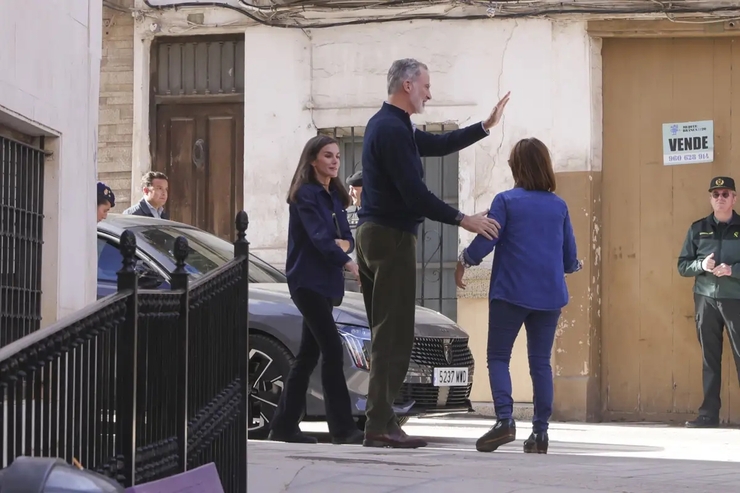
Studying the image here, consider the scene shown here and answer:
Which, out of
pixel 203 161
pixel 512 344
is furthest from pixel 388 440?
pixel 203 161

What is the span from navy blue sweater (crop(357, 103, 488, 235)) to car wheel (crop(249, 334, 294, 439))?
201cm

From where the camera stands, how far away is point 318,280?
8.85 m

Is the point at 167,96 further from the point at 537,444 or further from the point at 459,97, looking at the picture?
the point at 537,444

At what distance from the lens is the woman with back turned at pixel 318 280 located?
28.9ft

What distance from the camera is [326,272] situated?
8906mm

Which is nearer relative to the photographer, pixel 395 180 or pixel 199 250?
pixel 395 180

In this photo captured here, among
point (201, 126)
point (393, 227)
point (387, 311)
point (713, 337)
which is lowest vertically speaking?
point (713, 337)

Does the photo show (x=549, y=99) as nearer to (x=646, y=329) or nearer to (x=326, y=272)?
(x=646, y=329)

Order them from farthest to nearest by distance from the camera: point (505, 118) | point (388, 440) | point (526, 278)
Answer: point (505, 118), point (526, 278), point (388, 440)

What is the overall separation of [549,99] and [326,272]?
623 cm

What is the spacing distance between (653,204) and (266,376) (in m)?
5.56

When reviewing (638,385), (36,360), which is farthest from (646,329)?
(36,360)

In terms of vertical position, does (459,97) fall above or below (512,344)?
above

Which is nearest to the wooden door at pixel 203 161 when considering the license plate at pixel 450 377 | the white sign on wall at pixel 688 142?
the white sign on wall at pixel 688 142
